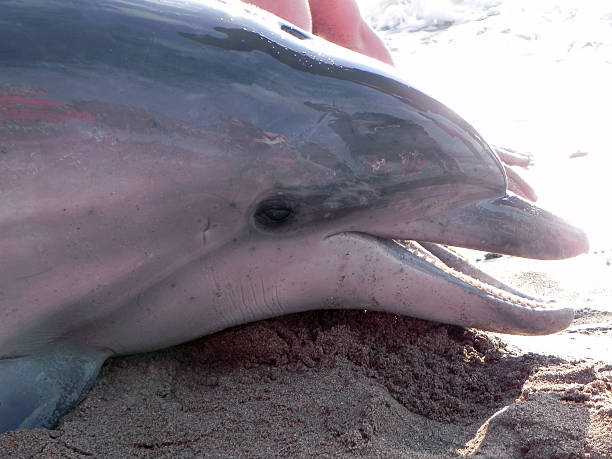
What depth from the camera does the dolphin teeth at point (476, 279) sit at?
3176 millimetres

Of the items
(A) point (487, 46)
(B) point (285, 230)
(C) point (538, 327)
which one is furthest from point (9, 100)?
(A) point (487, 46)

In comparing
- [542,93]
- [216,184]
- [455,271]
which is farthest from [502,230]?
[542,93]

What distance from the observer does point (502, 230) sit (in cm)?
315

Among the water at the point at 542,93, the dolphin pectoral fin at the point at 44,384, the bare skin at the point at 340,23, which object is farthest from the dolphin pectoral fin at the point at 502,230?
the bare skin at the point at 340,23

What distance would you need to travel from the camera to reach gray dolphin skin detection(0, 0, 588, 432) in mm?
2820

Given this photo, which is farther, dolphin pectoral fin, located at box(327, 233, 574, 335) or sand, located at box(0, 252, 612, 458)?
dolphin pectoral fin, located at box(327, 233, 574, 335)

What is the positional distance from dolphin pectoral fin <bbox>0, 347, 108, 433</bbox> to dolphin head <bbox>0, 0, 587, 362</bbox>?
0.24ft

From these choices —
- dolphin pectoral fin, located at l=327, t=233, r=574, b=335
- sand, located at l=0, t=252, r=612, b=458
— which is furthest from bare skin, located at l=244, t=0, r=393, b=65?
sand, located at l=0, t=252, r=612, b=458

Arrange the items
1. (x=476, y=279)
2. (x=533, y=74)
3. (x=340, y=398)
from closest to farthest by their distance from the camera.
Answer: (x=340, y=398)
(x=476, y=279)
(x=533, y=74)

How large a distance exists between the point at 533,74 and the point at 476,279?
9.04 meters

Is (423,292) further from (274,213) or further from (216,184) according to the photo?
(216,184)

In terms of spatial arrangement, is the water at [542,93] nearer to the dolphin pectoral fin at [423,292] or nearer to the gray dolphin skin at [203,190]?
the dolphin pectoral fin at [423,292]

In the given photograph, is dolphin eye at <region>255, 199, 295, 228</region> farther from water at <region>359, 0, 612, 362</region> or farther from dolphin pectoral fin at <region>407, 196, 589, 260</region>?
water at <region>359, 0, 612, 362</region>

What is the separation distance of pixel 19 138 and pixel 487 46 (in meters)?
12.1
